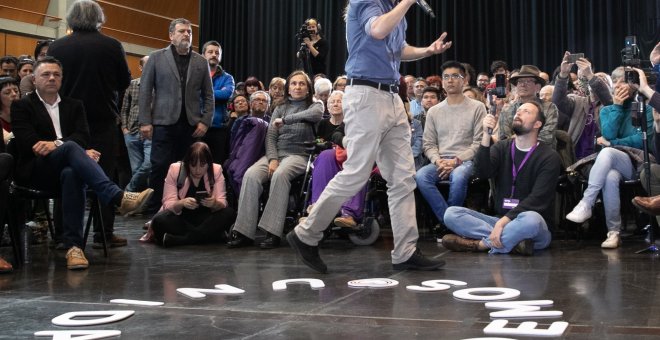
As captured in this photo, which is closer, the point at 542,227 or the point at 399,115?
the point at 399,115

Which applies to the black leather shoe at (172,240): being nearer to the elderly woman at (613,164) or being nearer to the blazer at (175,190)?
the blazer at (175,190)

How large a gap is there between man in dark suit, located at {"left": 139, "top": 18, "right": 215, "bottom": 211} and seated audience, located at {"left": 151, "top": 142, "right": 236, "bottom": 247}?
0.69ft

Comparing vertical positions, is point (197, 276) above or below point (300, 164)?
below

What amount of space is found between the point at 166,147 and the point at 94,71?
845 mm

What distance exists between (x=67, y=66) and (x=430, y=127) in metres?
2.39

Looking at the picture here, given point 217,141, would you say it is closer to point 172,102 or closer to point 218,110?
point 218,110

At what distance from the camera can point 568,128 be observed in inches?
225

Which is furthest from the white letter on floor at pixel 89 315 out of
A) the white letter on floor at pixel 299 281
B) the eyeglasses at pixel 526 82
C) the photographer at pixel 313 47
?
the photographer at pixel 313 47

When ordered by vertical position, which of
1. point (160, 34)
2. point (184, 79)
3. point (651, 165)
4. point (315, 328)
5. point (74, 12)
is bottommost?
point (315, 328)

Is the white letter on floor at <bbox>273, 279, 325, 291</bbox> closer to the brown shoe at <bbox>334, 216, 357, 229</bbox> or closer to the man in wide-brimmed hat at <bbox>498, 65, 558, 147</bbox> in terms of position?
the brown shoe at <bbox>334, 216, 357, 229</bbox>

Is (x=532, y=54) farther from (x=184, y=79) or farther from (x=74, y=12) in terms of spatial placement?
(x=74, y=12)

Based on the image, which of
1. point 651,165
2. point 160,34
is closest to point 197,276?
point 651,165

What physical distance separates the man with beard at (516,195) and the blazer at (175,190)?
1545mm

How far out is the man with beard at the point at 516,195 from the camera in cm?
442
